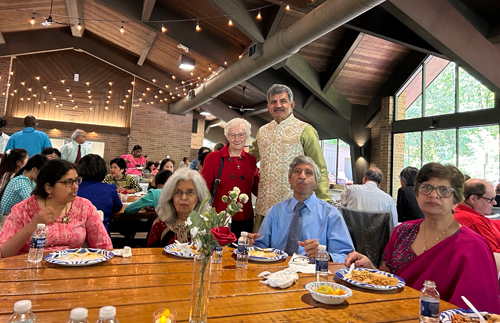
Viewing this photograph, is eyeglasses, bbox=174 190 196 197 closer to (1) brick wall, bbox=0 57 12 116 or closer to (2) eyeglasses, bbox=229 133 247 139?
(2) eyeglasses, bbox=229 133 247 139

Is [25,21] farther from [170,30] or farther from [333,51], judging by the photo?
[333,51]

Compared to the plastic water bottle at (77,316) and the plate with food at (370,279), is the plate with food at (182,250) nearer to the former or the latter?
the plate with food at (370,279)

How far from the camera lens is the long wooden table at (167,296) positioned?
47.1 inches

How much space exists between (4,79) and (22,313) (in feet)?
47.7

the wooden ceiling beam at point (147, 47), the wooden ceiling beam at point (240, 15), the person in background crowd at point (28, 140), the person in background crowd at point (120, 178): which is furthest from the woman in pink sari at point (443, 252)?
the wooden ceiling beam at point (147, 47)

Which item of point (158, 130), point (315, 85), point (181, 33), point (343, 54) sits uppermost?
point (181, 33)

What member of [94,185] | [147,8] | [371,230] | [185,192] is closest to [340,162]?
[147,8]

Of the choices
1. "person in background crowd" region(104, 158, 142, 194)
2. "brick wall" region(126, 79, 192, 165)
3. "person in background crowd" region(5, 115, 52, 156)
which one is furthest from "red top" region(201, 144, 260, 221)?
"brick wall" region(126, 79, 192, 165)

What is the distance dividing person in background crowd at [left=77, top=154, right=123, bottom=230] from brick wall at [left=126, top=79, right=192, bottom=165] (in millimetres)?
11349

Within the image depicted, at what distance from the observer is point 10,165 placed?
379cm

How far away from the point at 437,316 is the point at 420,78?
396 inches

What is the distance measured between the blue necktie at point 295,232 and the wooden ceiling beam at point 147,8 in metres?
6.72

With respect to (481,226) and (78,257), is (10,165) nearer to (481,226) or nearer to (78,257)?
(78,257)

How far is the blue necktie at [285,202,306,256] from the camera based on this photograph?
7.36ft
